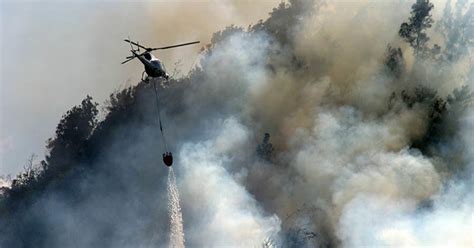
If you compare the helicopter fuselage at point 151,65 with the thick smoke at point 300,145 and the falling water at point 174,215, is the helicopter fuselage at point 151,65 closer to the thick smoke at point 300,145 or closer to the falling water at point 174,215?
the thick smoke at point 300,145

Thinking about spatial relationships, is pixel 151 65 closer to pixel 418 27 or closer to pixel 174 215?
pixel 174 215

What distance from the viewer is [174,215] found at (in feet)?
217

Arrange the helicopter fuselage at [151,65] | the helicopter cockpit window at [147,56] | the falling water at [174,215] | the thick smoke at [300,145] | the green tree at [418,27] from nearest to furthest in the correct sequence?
1. the helicopter cockpit window at [147,56]
2. the helicopter fuselage at [151,65]
3. the thick smoke at [300,145]
4. the green tree at [418,27]
5. the falling water at [174,215]

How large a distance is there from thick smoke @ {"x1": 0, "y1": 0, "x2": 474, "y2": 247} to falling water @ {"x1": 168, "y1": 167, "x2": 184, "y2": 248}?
87cm

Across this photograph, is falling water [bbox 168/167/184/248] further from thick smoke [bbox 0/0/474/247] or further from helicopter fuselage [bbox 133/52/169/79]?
helicopter fuselage [bbox 133/52/169/79]

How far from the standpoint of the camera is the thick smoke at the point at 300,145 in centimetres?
5234

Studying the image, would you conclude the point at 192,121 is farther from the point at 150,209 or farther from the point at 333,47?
the point at 333,47

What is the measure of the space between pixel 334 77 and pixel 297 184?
15.5 meters

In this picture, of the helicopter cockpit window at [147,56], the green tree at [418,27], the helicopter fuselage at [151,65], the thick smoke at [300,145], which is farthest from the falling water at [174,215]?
the green tree at [418,27]

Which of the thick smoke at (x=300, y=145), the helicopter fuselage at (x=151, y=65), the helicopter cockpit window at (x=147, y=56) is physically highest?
the thick smoke at (x=300, y=145)

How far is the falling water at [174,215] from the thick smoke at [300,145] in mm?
869

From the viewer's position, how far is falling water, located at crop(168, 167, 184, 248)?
208ft

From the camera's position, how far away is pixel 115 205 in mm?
72188

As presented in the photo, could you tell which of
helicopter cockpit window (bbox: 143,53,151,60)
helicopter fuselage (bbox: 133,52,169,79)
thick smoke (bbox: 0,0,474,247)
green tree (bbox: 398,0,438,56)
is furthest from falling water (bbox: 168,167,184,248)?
green tree (bbox: 398,0,438,56)
